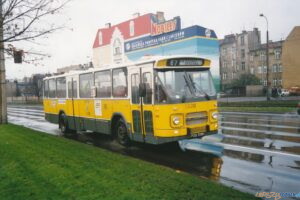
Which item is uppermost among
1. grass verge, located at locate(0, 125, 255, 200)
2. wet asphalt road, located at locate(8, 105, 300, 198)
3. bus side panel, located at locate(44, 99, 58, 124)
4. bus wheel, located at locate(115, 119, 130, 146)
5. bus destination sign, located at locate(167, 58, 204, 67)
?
bus destination sign, located at locate(167, 58, 204, 67)

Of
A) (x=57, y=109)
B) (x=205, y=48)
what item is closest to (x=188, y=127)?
(x=57, y=109)

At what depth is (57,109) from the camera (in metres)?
17.5

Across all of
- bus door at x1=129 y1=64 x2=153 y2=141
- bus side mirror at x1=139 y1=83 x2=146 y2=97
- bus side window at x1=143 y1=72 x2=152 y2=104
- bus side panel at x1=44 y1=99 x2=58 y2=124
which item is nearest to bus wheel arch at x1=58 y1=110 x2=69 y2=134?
bus side panel at x1=44 y1=99 x2=58 y2=124

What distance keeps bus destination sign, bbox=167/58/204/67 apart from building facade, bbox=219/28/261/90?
7434 cm

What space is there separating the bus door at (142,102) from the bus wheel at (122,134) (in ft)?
2.73

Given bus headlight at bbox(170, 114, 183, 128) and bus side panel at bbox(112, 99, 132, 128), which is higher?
bus side panel at bbox(112, 99, 132, 128)

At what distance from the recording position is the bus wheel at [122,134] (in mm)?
11602

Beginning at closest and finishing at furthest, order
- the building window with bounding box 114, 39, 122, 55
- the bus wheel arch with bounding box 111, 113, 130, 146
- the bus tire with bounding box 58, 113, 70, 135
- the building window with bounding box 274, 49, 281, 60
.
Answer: the bus wheel arch with bounding box 111, 113, 130, 146 → the bus tire with bounding box 58, 113, 70, 135 → the building window with bounding box 114, 39, 122, 55 → the building window with bounding box 274, 49, 281, 60

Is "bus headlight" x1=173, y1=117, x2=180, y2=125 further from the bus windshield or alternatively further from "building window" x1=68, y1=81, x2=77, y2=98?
"building window" x1=68, y1=81, x2=77, y2=98

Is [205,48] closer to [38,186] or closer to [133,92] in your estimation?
[133,92]

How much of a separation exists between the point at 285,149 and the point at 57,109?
11732 mm

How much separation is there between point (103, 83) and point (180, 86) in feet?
13.6

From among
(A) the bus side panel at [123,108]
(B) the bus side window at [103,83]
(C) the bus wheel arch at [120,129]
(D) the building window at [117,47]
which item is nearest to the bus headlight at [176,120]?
(A) the bus side panel at [123,108]

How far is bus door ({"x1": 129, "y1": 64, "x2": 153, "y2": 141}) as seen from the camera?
9.95 metres
